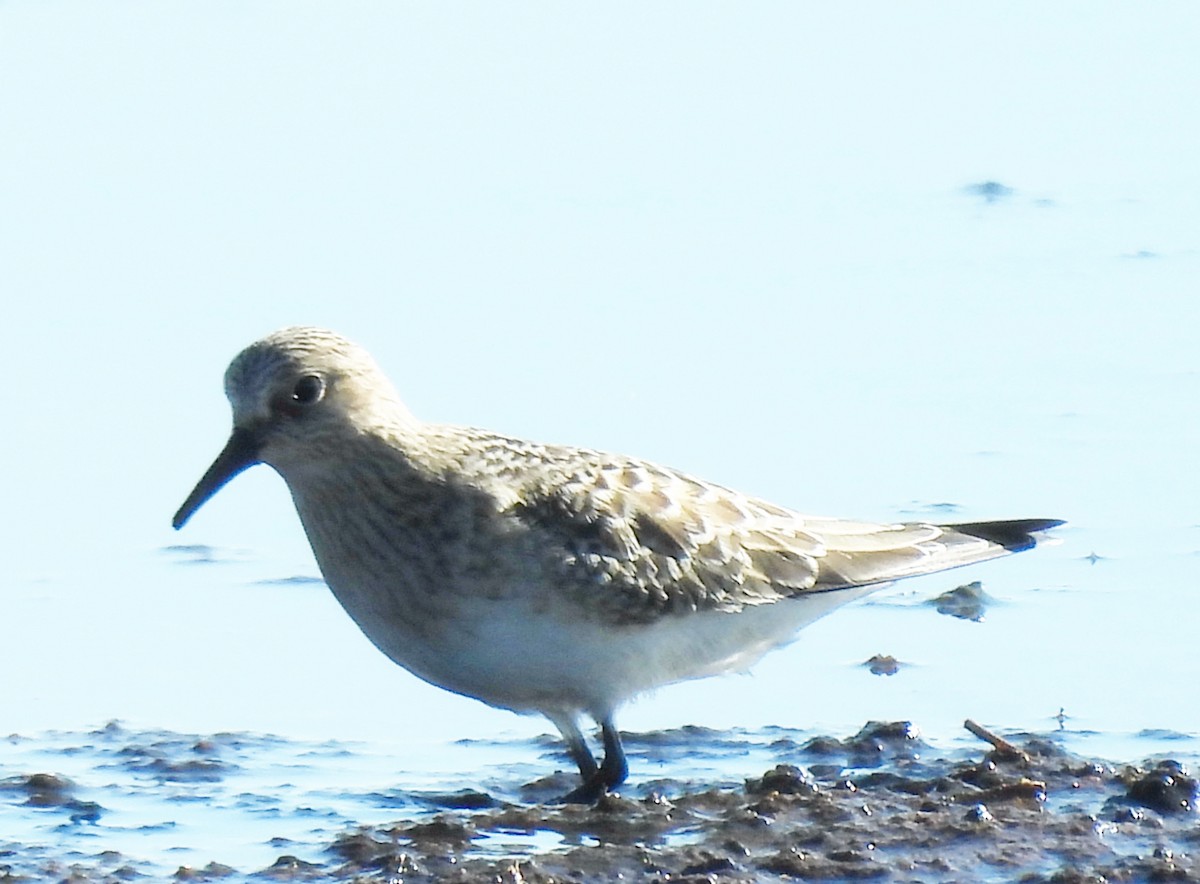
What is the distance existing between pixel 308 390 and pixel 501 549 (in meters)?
0.71

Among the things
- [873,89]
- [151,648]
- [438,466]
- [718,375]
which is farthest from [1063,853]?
[873,89]

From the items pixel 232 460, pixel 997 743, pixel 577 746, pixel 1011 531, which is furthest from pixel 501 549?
pixel 1011 531

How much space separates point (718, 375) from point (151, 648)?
2.71 metres

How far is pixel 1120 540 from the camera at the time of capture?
8.66 m

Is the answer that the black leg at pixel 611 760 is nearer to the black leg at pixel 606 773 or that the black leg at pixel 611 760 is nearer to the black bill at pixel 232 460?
the black leg at pixel 606 773

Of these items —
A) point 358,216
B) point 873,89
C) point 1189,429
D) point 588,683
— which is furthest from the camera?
point 873,89

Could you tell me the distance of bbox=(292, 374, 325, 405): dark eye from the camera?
7113 millimetres

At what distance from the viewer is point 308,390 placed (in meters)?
7.14

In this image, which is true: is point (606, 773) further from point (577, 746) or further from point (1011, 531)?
point (1011, 531)

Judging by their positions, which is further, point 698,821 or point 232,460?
point 232,460

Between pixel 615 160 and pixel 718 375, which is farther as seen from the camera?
pixel 615 160

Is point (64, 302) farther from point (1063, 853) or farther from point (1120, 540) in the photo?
point (1063, 853)

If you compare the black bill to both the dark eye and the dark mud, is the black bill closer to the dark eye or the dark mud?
the dark eye

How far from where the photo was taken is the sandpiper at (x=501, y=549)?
692cm
